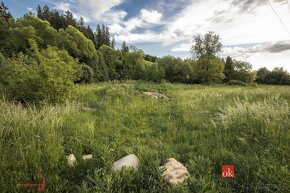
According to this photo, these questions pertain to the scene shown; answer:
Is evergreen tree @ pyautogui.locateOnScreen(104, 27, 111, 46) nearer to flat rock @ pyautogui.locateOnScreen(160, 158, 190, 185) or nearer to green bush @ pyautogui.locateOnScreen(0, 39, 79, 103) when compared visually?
green bush @ pyautogui.locateOnScreen(0, 39, 79, 103)

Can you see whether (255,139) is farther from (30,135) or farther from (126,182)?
(30,135)

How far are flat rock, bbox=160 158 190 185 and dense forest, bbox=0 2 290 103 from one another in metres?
4.74

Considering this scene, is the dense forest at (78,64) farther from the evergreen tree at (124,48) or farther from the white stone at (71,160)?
the white stone at (71,160)

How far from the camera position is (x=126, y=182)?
7.57 ft

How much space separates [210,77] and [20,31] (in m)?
27.8

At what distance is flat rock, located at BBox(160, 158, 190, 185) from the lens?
7.74 ft

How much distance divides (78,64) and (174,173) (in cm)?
943

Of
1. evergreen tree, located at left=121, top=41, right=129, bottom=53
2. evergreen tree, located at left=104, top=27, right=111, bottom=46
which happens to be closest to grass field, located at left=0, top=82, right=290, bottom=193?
evergreen tree, located at left=121, top=41, right=129, bottom=53

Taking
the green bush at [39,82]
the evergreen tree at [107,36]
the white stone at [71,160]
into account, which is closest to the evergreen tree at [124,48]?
the evergreen tree at [107,36]

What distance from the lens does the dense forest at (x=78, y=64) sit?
5.84m

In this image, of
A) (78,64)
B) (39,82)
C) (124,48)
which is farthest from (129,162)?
(124,48)

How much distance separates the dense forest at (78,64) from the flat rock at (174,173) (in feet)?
15.6

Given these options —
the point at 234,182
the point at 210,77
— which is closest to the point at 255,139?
the point at 234,182

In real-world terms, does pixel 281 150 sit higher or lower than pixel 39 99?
lower
